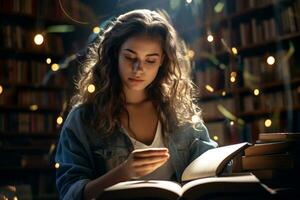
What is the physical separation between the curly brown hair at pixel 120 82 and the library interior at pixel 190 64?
129cm

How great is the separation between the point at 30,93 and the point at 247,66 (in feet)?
5.85

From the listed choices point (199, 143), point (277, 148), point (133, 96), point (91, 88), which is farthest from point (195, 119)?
point (277, 148)

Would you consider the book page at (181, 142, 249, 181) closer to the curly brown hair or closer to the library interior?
the curly brown hair

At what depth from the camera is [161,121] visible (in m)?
1.54

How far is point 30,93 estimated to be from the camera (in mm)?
3721

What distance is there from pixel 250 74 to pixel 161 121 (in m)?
1.90

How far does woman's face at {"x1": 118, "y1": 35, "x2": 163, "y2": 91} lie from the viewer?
1467 millimetres

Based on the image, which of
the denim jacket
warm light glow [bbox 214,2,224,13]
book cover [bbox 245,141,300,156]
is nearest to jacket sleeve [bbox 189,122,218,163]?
the denim jacket

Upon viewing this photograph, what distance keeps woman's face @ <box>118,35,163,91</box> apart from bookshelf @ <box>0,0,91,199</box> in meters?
2.23

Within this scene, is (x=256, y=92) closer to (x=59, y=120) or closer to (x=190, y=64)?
(x=190, y=64)

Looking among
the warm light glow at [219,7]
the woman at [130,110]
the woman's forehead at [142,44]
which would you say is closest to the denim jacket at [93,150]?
the woman at [130,110]

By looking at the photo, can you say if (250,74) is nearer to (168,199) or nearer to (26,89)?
(26,89)

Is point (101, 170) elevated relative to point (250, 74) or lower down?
lower down

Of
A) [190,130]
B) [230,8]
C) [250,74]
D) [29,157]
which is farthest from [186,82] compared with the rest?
[29,157]
